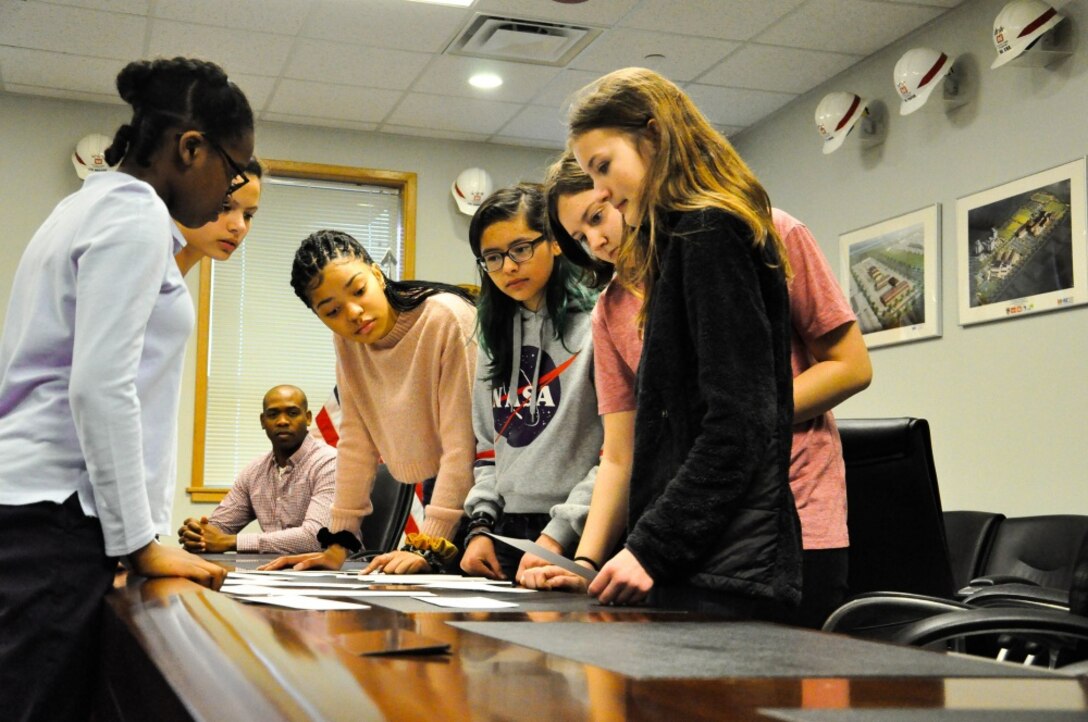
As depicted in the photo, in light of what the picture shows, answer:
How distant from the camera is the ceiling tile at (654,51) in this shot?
16.6 ft

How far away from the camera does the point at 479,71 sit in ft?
18.0

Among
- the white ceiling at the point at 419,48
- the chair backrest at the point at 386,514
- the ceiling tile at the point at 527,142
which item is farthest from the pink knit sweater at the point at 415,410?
the ceiling tile at the point at 527,142

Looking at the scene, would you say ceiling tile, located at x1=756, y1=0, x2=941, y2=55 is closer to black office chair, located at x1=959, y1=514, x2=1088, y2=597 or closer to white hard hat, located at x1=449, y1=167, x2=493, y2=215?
white hard hat, located at x1=449, y1=167, x2=493, y2=215

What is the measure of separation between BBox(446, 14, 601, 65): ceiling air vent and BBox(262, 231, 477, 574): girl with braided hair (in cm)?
273

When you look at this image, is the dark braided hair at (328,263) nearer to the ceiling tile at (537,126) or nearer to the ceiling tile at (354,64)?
the ceiling tile at (354,64)

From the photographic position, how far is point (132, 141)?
1441 millimetres

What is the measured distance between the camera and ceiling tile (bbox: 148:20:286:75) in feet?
16.4

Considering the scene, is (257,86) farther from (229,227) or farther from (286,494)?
(229,227)

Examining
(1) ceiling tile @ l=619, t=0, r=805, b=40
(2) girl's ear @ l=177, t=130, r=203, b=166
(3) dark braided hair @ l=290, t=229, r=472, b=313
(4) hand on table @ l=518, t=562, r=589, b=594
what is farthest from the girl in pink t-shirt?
(1) ceiling tile @ l=619, t=0, r=805, b=40

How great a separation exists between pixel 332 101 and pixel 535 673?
5.61 m

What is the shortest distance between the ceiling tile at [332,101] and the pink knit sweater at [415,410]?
348 centimetres

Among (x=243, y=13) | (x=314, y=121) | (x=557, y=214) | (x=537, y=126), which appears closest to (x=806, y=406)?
(x=557, y=214)

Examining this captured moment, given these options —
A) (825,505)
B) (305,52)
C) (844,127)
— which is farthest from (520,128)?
(825,505)

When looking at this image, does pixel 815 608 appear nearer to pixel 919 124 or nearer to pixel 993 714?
pixel 993 714
